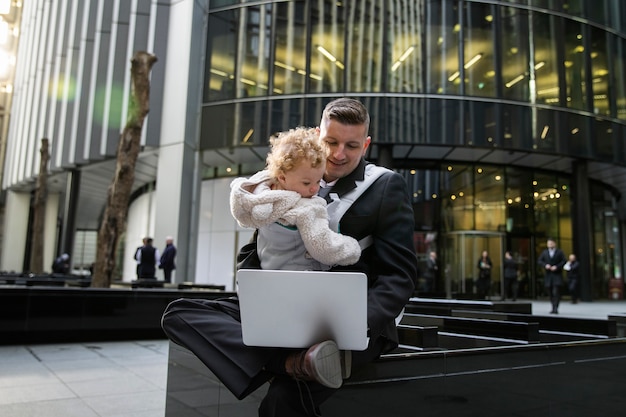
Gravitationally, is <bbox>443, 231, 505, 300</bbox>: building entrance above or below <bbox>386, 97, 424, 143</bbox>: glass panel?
below

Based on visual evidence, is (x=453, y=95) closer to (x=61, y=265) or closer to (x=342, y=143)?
(x=61, y=265)

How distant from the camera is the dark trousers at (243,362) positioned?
1.91 m

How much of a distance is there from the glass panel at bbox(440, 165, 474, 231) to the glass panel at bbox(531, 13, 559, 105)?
162 inches

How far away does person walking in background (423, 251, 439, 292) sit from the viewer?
19.2 metres

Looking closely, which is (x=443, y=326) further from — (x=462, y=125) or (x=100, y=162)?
(x=100, y=162)

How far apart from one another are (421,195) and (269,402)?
19212 millimetres

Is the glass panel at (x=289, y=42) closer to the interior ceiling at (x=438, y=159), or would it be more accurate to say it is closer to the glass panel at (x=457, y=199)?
the interior ceiling at (x=438, y=159)

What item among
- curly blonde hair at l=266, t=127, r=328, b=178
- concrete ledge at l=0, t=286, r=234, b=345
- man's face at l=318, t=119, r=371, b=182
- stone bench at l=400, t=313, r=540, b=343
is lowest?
concrete ledge at l=0, t=286, r=234, b=345

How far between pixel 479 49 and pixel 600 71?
5.59m

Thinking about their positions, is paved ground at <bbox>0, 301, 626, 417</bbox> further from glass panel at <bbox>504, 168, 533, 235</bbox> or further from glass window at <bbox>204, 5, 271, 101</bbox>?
glass panel at <bbox>504, 168, 533, 235</bbox>

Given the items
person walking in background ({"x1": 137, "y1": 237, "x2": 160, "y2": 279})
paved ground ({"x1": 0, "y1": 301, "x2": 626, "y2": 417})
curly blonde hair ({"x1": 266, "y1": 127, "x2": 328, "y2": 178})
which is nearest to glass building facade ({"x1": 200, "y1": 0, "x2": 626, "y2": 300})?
person walking in background ({"x1": 137, "y1": 237, "x2": 160, "y2": 279})

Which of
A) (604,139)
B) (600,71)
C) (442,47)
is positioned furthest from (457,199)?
(600,71)

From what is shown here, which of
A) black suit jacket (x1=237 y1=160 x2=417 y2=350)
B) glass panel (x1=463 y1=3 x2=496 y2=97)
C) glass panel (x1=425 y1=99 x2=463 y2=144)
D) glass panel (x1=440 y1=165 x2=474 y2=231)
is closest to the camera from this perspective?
black suit jacket (x1=237 y1=160 x2=417 y2=350)

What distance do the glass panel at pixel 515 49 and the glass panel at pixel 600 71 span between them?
330cm
